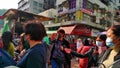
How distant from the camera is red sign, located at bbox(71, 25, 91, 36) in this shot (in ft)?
100

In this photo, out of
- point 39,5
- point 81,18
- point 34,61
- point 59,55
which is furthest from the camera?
point 39,5

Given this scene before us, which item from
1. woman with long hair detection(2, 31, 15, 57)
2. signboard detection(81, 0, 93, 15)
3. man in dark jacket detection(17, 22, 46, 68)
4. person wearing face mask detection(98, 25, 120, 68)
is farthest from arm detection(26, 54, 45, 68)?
signboard detection(81, 0, 93, 15)

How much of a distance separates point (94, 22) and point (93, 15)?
3.76 feet

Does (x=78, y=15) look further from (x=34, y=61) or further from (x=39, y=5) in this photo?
(x=34, y=61)

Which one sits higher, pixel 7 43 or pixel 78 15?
pixel 7 43

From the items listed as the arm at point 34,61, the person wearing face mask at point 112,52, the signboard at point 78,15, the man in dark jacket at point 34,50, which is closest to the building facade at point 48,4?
the signboard at point 78,15

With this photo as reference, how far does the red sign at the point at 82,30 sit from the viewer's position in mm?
30533

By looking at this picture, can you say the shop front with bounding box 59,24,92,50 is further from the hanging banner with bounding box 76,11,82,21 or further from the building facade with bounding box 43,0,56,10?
the building facade with bounding box 43,0,56,10

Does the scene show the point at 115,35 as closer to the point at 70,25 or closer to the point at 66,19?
the point at 70,25

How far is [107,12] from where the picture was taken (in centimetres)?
4125

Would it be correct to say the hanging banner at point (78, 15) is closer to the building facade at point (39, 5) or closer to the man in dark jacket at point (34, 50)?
the building facade at point (39, 5)

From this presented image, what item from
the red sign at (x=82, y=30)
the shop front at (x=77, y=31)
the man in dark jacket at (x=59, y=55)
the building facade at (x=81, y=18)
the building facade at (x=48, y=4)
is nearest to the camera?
the man in dark jacket at (x=59, y=55)

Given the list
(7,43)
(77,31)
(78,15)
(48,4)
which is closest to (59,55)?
(7,43)

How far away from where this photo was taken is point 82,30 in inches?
1247
